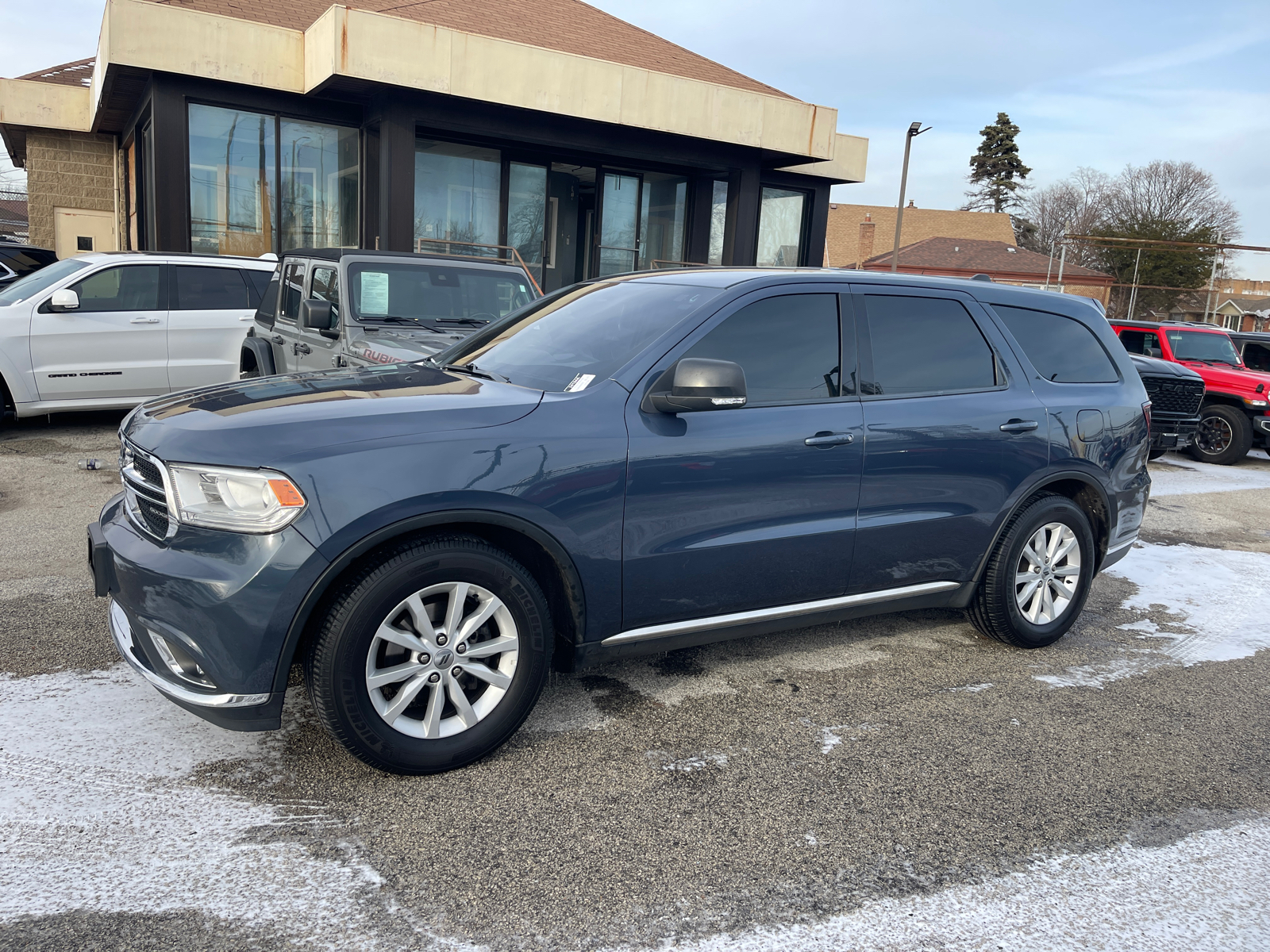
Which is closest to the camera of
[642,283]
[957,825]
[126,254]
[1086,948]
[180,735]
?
[1086,948]

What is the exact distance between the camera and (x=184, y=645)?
302 cm

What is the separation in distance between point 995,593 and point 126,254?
9087mm

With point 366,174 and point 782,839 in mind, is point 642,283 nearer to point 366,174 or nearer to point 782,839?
point 782,839

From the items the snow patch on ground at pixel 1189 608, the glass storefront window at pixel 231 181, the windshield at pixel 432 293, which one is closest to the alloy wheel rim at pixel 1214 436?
the snow patch on ground at pixel 1189 608

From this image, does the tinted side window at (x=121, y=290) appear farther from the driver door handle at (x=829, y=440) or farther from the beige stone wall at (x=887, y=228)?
the beige stone wall at (x=887, y=228)

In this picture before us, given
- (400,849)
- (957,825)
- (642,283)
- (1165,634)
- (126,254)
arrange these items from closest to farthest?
(400,849), (957,825), (642,283), (1165,634), (126,254)

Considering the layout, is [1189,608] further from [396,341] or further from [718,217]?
[718,217]

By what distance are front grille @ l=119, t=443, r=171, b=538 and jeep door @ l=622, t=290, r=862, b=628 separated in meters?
1.54

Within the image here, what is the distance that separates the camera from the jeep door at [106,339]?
30.9 ft

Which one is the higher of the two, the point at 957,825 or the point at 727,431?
the point at 727,431

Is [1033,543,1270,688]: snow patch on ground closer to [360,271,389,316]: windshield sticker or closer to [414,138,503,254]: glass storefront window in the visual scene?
[360,271,389,316]: windshield sticker

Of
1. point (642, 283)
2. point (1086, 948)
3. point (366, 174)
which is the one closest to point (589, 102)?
point (366, 174)

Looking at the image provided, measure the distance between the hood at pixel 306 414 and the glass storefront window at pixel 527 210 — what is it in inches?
570

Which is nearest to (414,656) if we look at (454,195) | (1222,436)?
(1222,436)
